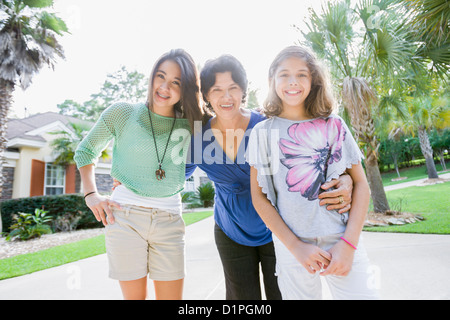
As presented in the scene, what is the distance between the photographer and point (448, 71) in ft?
16.9

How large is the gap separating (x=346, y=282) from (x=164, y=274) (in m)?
0.91

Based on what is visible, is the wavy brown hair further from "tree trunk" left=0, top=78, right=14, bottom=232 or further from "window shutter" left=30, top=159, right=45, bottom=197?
"window shutter" left=30, top=159, right=45, bottom=197

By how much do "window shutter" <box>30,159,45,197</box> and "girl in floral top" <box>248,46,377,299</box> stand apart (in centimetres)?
1245

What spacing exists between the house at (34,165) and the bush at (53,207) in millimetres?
1662

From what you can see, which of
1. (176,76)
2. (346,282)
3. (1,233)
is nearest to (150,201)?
(176,76)

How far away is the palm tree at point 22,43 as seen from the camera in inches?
273

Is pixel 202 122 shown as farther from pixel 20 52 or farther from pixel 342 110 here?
pixel 20 52

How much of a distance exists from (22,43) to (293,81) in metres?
8.77

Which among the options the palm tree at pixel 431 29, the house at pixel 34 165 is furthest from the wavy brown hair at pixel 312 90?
the house at pixel 34 165

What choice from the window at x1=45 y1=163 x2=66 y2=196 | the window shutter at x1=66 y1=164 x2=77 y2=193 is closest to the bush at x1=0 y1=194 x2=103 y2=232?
the window at x1=45 y1=163 x2=66 y2=196

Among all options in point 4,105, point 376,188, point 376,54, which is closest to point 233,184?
point 376,54

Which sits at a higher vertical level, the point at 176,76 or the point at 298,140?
the point at 176,76

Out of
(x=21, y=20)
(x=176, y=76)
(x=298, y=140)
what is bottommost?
(x=298, y=140)

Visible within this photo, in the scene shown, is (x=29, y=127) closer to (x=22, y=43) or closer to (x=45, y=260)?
(x=22, y=43)
